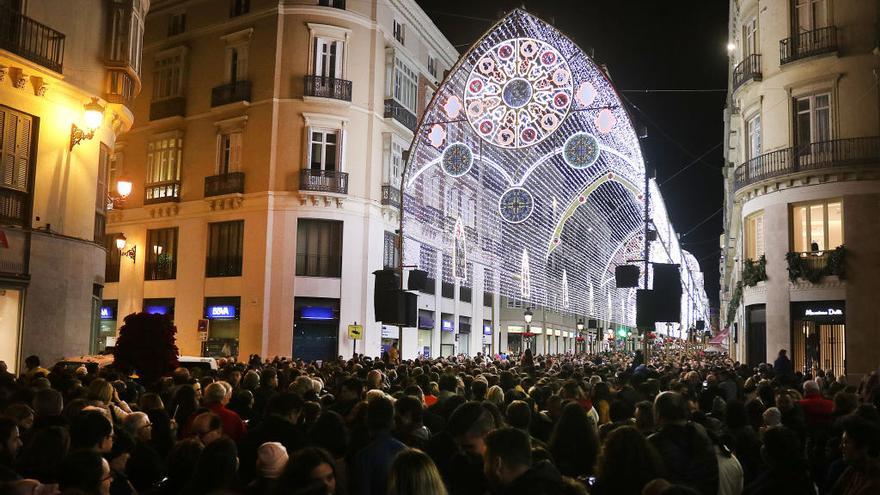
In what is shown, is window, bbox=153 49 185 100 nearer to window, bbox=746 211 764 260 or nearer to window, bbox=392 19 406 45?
window, bbox=392 19 406 45

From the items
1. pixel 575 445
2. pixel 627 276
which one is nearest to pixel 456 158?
pixel 627 276

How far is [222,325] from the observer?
37156 millimetres

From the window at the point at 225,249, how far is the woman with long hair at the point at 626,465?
1287 inches

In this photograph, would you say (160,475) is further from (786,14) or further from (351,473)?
(786,14)

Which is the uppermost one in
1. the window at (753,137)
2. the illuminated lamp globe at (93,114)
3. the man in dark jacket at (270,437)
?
the window at (753,137)

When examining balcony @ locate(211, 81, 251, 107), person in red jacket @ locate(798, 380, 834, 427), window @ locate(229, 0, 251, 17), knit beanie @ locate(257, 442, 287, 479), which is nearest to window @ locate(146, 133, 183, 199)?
balcony @ locate(211, 81, 251, 107)

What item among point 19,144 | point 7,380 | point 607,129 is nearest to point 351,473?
point 7,380

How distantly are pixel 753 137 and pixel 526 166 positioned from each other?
30.6 ft

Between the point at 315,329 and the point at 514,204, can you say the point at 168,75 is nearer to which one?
the point at 315,329

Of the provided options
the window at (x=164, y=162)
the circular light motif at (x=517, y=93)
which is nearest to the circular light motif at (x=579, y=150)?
the circular light motif at (x=517, y=93)

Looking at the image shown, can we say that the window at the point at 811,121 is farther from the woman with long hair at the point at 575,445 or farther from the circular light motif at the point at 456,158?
the woman with long hair at the point at 575,445

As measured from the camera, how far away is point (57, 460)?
586cm

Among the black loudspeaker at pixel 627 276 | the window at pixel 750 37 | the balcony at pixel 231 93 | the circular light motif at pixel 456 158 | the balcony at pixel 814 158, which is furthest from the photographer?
the balcony at pixel 231 93

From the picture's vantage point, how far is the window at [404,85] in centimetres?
3997
